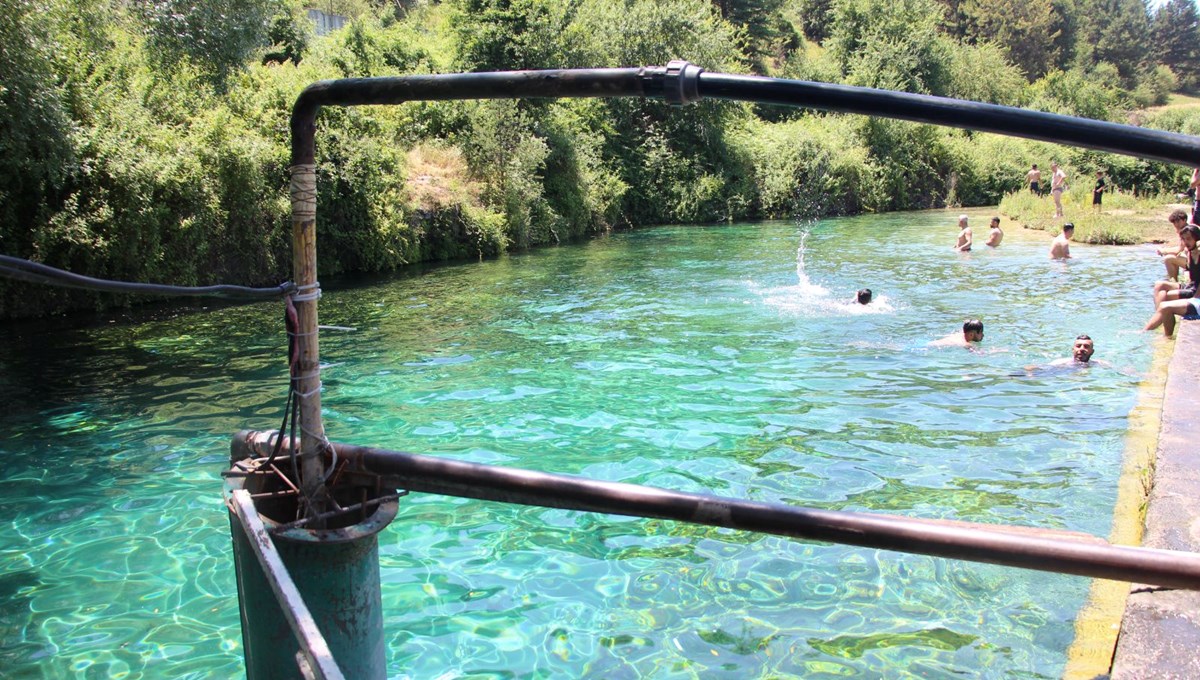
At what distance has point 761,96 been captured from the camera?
1.87 meters

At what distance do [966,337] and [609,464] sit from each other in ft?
20.4

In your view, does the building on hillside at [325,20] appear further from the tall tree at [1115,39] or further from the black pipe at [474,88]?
the tall tree at [1115,39]

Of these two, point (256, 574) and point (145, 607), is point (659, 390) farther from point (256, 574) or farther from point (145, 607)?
point (256, 574)

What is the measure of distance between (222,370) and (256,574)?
9157 mm

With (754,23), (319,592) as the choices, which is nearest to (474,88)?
(319,592)

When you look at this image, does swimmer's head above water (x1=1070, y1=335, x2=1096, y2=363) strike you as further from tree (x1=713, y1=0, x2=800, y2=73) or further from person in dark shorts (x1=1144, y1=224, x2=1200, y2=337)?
tree (x1=713, y1=0, x2=800, y2=73)

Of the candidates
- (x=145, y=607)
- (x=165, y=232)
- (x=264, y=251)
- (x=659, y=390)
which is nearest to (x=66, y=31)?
(x=165, y=232)

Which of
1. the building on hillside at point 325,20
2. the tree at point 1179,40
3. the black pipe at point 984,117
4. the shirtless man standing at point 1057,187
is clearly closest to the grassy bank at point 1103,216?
the shirtless man standing at point 1057,187

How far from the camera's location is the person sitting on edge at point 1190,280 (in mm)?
11300

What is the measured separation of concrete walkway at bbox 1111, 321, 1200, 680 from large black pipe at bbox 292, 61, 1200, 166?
2548 millimetres

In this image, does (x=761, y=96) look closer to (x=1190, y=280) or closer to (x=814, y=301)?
(x=1190, y=280)

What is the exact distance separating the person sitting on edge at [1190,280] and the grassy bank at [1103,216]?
1173 centimetres

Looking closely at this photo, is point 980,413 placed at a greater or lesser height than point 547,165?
lesser

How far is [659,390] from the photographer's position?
9531 millimetres
